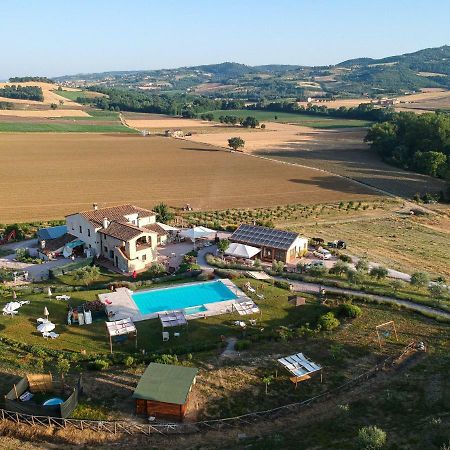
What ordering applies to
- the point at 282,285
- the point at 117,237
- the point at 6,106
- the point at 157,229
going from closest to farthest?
the point at 282,285, the point at 117,237, the point at 157,229, the point at 6,106

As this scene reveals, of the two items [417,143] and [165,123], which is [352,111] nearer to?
[165,123]

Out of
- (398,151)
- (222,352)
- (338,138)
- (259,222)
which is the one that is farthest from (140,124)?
(222,352)

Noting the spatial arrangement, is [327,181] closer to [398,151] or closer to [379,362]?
[398,151]

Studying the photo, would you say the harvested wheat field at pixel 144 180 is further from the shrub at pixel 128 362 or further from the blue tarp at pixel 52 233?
the shrub at pixel 128 362

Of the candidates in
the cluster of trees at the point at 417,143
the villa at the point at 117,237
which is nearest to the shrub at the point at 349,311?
the villa at the point at 117,237

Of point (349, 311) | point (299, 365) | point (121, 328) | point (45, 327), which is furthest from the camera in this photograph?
point (349, 311)

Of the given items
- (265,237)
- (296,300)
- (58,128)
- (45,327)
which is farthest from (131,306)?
(58,128)
